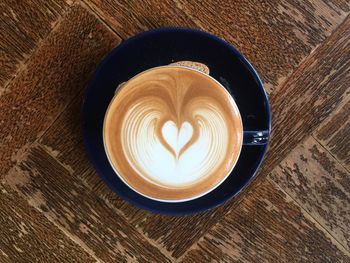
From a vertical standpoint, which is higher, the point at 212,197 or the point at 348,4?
the point at 348,4

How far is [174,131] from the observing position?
2.35ft

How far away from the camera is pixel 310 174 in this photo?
93 centimetres

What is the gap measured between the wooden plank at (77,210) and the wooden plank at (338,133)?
0.36 metres

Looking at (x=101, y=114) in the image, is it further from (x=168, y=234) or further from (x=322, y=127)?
(x=322, y=127)

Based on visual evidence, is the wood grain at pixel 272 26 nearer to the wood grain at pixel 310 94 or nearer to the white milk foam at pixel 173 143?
the wood grain at pixel 310 94

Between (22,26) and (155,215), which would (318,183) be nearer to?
(155,215)

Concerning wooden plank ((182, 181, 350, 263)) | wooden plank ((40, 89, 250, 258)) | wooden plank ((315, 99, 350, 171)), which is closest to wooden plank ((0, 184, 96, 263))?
wooden plank ((40, 89, 250, 258))

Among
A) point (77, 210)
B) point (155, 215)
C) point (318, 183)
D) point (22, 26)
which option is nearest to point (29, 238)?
point (77, 210)

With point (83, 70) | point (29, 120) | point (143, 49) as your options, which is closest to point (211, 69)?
point (143, 49)

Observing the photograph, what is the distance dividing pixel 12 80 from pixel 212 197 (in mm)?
386

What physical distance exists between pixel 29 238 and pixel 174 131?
1.25 ft

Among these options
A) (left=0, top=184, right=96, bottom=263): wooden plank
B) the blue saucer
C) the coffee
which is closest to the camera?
the coffee

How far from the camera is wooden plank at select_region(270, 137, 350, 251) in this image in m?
0.92

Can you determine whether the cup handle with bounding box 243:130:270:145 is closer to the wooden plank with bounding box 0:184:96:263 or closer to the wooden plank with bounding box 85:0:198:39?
the wooden plank with bounding box 85:0:198:39
